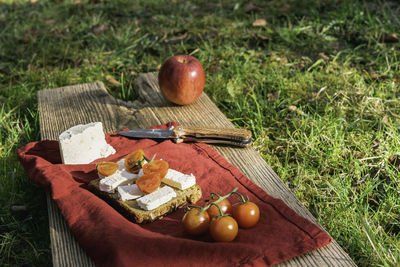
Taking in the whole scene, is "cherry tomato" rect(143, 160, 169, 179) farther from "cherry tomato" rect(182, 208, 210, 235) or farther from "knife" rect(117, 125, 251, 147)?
"knife" rect(117, 125, 251, 147)

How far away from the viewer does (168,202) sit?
6.92 ft

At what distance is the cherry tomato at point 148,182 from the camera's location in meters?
2.08

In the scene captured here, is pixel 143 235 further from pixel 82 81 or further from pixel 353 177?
pixel 82 81

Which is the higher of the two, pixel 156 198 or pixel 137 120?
pixel 156 198

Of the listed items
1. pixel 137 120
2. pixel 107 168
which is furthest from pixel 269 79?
pixel 107 168

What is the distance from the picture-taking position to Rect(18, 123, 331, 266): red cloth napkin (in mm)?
1819

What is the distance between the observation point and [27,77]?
455 cm

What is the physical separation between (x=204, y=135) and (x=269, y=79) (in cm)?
165

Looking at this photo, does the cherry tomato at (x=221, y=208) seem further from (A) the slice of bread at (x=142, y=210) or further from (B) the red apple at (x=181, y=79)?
(B) the red apple at (x=181, y=79)

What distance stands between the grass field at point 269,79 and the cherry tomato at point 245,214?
665 millimetres

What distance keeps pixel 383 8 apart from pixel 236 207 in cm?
444

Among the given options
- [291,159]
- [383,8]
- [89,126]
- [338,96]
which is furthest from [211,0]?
[89,126]

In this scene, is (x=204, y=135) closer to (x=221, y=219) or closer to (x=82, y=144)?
(x=82, y=144)

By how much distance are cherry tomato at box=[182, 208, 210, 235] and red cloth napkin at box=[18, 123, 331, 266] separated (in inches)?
1.8
